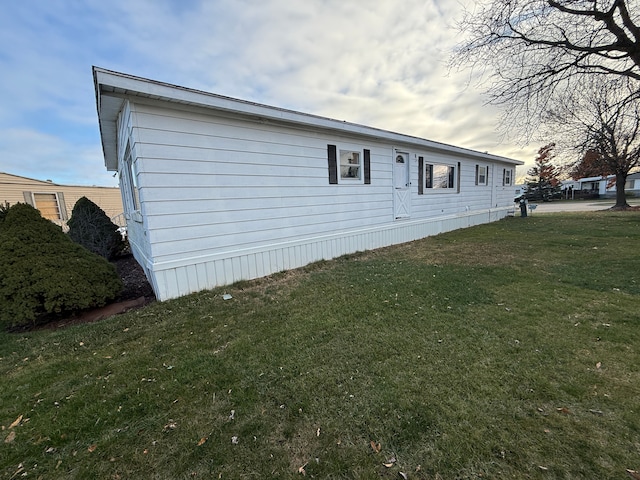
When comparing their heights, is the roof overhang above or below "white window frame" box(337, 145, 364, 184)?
above

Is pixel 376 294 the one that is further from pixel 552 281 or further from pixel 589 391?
pixel 552 281

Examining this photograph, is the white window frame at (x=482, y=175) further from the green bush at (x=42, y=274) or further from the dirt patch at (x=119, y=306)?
the green bush at (x=42, y=274)

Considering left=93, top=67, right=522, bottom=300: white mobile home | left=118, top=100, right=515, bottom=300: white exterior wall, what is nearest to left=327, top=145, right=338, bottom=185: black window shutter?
left=93, top=67, right=522, bottom=300: white mobile home

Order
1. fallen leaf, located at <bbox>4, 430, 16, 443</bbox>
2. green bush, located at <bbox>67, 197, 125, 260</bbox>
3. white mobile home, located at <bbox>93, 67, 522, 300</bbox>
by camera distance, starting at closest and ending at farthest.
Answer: fallen leaf, located at <bbox>4, 430, 16, 443</bbox> → white mobile home, located at <bbox>93, 67, 522, 300</bbox> → green bush, located at <bbox>67, 197, 125, 260</bbox>

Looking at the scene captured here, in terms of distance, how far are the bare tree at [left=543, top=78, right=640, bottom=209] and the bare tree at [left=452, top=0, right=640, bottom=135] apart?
1.55ft

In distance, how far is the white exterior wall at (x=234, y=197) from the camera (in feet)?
13.9

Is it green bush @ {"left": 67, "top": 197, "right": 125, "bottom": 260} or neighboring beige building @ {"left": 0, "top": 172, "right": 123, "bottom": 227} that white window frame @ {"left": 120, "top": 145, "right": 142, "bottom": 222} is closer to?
green bush @ {"left": 67, "top": 197, "right": 125, "bottom": 260}

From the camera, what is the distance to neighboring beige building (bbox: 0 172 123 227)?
14.8m

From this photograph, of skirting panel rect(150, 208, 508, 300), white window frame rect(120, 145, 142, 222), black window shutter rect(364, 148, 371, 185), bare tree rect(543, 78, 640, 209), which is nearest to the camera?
skirting panel rect(150, 208, 508, 300)

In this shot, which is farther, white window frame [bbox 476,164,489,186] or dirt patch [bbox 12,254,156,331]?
white window frame [bbox 476,164,489,186]

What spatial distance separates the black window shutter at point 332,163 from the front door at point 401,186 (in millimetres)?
2465

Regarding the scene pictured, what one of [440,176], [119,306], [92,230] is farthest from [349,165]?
[92,230]

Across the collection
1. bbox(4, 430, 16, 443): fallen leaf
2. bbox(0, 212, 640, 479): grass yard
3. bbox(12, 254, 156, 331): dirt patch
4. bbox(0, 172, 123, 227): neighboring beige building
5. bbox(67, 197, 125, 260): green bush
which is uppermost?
bbox(0, 172, 123, 227): neighboring beige building

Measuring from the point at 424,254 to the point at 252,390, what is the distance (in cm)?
592
